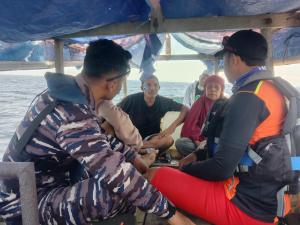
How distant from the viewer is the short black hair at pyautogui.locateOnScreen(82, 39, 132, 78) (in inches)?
70.2

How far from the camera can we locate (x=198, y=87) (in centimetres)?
743

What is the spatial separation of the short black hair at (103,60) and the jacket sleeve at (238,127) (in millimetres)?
705

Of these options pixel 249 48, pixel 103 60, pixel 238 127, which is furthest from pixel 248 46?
pixel 103 60

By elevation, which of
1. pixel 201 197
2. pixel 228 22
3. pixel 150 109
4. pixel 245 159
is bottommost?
pixel 201 197

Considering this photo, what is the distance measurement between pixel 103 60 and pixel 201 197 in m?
1.07

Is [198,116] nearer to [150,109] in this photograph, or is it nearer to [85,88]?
[150,109]

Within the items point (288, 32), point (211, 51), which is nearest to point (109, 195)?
point (288, 32)

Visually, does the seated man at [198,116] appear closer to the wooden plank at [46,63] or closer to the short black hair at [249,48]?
the wooden plank at [46,63]

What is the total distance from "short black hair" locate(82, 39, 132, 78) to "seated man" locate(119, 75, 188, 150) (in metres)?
2.68

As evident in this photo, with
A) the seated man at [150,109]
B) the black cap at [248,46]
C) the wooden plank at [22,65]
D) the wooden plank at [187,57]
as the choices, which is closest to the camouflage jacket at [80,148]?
the black cap at [248,46]

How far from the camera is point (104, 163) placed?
151cm

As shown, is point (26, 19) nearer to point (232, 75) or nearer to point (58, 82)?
point (58, 82)

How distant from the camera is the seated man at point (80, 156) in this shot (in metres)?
1.53

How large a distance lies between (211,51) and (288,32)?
2.34 metres
